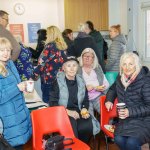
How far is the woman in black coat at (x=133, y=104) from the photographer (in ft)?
7.30

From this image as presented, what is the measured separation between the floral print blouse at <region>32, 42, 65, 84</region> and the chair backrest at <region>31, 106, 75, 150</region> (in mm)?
922

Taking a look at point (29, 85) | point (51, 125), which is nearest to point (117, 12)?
point (51, 125)

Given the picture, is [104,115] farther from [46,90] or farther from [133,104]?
[46,90]

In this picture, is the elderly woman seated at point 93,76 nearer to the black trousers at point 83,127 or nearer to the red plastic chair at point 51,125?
the black trousers at point 83,127

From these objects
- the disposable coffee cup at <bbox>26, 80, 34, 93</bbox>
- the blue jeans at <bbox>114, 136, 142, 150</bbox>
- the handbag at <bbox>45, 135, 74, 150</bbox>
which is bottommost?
the blue jeans at <bbox>114, 136, 142, 150</bbox>

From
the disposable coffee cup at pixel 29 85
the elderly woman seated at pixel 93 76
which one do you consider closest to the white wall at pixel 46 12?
the elderly woman seated at pixel 93 76

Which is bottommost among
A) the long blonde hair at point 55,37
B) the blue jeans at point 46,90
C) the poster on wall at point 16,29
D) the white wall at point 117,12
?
the blue jeans at point 46,90

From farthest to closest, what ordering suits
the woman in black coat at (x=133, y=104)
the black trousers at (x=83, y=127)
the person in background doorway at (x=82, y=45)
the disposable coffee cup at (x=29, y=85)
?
the person in background doorway at (x=82, y=45) < the black trousers at (x=83, y=127) < the woman in black coat at (x=133, y=104) < the disposable coffee cup at (x=29, y=85)

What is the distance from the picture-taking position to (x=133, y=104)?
2.34 meters

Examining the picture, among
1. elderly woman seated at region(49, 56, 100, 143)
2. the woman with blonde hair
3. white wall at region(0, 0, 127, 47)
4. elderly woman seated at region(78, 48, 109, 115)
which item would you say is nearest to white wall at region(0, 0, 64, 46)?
white wall at region(0, 0, 127, 47)

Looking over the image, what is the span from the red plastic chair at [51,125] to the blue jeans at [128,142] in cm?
30

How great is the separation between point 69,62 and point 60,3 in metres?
3.76

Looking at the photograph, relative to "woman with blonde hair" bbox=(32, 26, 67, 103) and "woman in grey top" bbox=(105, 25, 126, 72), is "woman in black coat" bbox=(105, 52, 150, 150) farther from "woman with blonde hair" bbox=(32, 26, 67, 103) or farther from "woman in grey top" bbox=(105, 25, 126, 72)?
"woman in grey top" bbox=(105, 25, 126, 72)

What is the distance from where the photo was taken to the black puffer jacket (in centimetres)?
224
